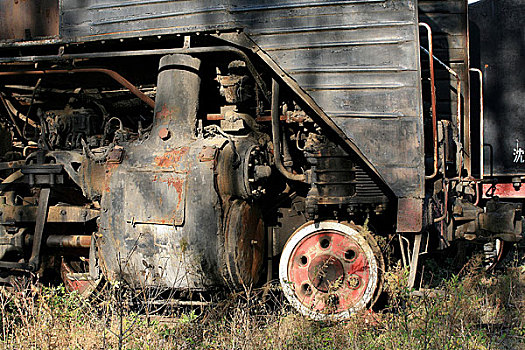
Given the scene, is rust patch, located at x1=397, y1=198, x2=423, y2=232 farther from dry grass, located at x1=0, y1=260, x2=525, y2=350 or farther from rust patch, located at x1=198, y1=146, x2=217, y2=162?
rust patch, located at x1=198, y1=146, x2=217, y2=162

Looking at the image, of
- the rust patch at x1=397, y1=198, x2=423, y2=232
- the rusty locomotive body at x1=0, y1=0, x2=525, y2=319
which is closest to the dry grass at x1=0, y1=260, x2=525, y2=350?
the rusty locomotive body at x1=0, y1=0, x2=525, y2=319

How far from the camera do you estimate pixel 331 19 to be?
528cm

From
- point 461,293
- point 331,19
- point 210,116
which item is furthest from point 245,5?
point 461,293

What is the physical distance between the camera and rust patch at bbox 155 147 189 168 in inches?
216

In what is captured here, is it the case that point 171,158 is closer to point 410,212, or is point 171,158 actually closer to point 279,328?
Result: point 279,328

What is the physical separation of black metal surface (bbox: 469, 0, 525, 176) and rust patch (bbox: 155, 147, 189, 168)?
4674 millimetres

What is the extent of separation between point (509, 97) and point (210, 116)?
4.54 metres

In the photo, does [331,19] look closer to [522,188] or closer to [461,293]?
[461,293]

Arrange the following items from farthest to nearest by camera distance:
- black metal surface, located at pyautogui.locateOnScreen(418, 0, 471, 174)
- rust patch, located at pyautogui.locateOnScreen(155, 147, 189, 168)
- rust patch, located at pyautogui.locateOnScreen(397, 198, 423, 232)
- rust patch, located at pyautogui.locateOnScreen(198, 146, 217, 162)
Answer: black metal surface, located at pyautogui.locateOnScreen(418, 0, 471, 174) → rust patch, located at pyautogui.locateOnScreen(155, 147, 189, 168) → rust patch, located at pyautogui.locateOnScreen(198, 146, 217, 162) → rust patch, located at pyautogui.locateOnScreen(397, 198, 423, 232)

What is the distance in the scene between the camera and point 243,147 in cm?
578

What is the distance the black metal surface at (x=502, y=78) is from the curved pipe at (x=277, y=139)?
354 centimetres

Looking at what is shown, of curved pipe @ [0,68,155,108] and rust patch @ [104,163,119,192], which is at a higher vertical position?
curved pipe @ [0,68,155,108]

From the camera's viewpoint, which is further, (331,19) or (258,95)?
(258,95)

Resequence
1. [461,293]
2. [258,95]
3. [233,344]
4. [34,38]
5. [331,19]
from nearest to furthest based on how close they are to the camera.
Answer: [233,344], [331,19], [461,293], [258,95], [34,38]
